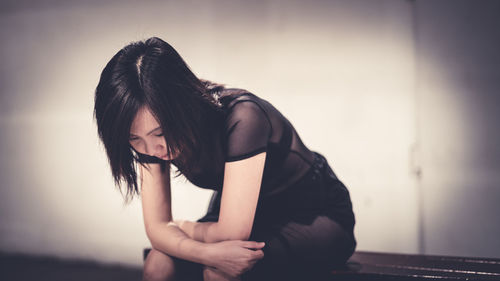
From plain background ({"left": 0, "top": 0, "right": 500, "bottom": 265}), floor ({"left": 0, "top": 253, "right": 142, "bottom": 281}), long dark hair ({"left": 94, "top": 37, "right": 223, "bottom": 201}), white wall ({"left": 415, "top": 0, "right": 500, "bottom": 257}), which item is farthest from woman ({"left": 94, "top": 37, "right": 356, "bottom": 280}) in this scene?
floor ({"left": 0, "top": 253, "right": 142, "bottom": 281})

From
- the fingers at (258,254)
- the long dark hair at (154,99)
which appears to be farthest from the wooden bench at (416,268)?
the long dark hair at (154,99)

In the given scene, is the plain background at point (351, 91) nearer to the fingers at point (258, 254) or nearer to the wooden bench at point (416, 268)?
the wooden bench at point (416, 268)

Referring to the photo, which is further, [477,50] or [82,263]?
[82,263]

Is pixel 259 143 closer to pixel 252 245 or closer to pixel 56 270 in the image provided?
pixel 252 245

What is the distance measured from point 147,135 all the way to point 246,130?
0.85 feet

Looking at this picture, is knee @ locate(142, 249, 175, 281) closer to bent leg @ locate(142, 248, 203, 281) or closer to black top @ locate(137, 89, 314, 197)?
bent leg @ locate(142, 248, 203, 281)

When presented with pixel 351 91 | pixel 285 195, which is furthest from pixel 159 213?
pixel 351 91

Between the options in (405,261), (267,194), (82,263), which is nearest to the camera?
(267,194)

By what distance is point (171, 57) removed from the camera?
95 cm

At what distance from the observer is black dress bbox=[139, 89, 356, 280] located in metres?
1.00

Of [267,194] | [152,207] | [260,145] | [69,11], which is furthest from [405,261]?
[69,11]

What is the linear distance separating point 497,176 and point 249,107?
5.32 feet

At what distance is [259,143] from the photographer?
99 centimetres

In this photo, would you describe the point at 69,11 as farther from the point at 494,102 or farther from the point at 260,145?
the point at 494,102
